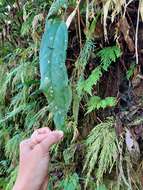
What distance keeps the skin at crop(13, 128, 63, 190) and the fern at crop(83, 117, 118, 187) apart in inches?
26.2

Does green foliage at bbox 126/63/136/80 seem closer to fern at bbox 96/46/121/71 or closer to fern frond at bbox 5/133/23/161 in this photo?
fern at bbox 96/46/121/71

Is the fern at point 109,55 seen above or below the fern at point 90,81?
above

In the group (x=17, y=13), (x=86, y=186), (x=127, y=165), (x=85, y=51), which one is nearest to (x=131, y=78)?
(x=85, y=51)

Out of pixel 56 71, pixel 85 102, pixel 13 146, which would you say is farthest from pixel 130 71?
pixel 13 146

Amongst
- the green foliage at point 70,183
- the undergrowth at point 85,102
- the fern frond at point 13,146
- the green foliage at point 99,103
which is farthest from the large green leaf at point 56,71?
the fern frond at point 13,146

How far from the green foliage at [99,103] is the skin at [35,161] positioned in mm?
731

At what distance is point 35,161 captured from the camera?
2.66 ft

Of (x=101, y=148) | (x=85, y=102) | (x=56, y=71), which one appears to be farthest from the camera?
(x=85, y=102)

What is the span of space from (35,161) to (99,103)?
0.82 m

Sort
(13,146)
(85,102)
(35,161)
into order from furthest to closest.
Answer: (13,146), (85,102), (35,161)

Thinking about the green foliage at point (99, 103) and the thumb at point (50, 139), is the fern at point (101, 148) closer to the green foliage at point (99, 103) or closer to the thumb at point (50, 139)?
the green foliage at point (99, 103)

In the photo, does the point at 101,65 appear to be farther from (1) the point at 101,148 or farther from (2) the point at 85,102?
(1) the point at 101,148

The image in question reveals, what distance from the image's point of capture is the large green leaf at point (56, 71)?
1162 mm

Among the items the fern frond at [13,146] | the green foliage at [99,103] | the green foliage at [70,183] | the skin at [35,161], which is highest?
the skin at [35,161]
